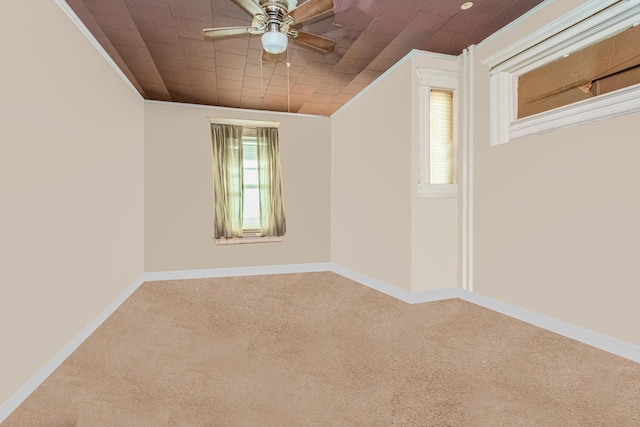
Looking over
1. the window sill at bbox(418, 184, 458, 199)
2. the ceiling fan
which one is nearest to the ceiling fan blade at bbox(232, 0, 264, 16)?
the ceiling fan

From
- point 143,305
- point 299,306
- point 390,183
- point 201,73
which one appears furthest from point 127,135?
point 390,183

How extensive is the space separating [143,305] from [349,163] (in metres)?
3.53

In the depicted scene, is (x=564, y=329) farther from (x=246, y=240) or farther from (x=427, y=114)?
(x=246, y=240)

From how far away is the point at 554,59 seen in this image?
287cm

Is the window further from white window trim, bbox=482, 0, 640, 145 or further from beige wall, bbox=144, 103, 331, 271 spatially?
white window trim, bbox=482, 0, 640, 145

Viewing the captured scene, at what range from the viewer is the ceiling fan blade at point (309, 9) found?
7.68 feet

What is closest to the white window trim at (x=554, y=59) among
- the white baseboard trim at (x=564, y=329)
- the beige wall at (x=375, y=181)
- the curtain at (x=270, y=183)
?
the beige wall at (x=375, y=181)

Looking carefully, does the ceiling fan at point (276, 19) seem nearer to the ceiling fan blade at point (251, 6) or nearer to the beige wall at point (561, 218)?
the ceiling fan blade at point (251, 6)

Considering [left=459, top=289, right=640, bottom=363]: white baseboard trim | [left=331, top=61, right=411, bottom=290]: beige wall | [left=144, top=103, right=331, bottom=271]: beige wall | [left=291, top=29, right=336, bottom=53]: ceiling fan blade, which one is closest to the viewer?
[left=459, top=289, right=640, bottom=363]: white baseboard trim

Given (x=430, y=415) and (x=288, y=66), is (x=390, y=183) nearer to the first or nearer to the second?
(x=288, y=66)

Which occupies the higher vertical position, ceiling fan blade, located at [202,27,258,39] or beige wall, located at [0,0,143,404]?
ceiling fan blade, located at [202,27,258,39]

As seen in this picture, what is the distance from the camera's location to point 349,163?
518cm

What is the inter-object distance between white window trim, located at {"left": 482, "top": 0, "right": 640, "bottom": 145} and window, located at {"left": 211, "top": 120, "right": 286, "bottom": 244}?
11.3ft

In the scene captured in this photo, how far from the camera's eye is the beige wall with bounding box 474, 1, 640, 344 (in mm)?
2336
